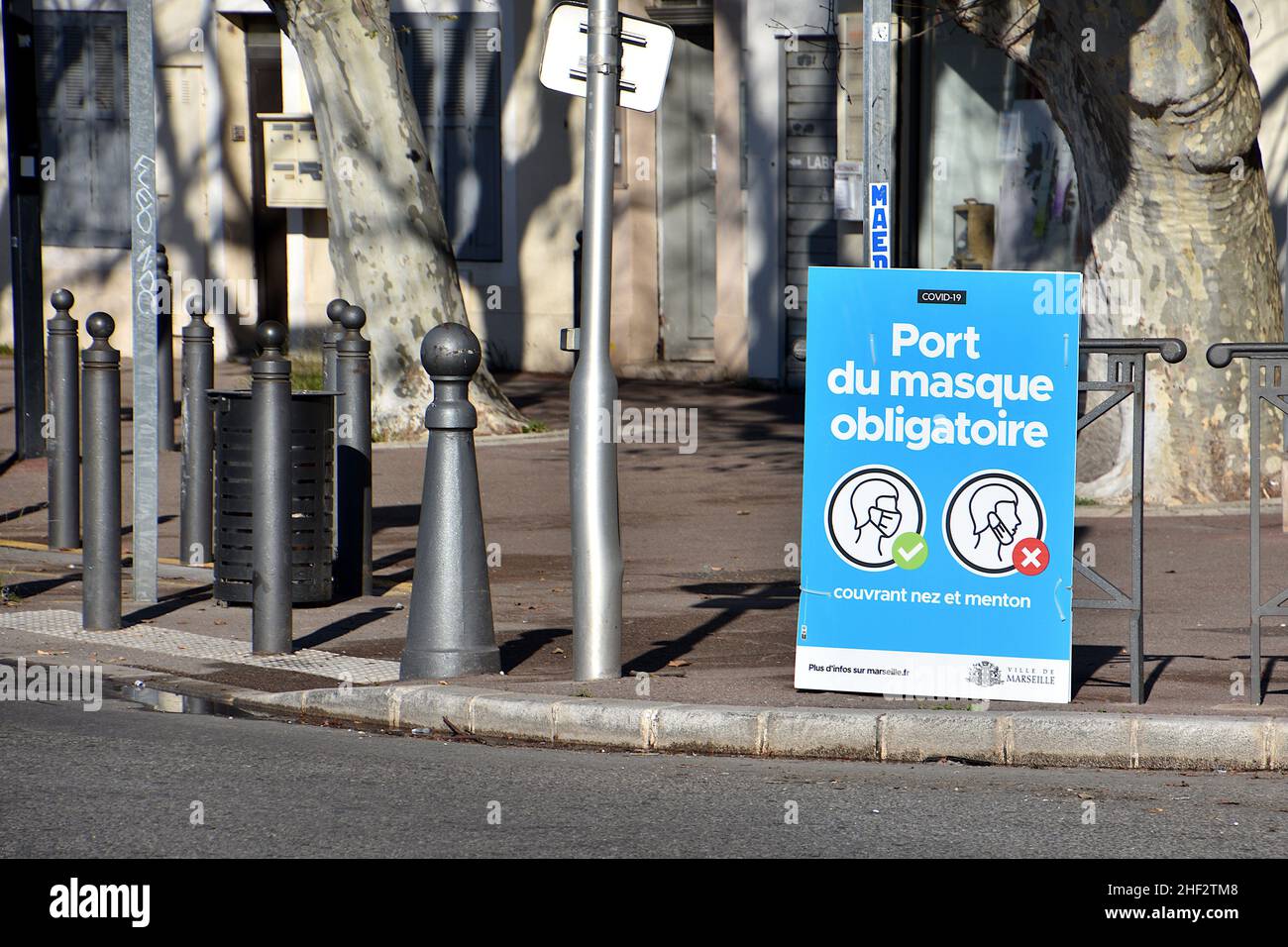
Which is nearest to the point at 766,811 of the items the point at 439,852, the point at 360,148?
the point at 439,852

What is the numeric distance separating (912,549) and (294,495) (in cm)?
313

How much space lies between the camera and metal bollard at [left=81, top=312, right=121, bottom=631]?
836 cm

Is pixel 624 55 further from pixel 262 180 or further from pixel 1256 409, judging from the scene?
pixel 262 180

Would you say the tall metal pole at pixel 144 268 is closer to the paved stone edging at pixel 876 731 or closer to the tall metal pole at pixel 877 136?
the paved stone edging at pixel 876 731

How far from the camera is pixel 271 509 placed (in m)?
7.76

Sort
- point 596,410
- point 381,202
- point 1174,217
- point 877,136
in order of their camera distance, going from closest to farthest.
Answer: point 596,410, point 877,136, point 1174,217, point 381,202

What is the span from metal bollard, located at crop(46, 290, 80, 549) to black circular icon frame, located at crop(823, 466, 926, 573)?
4.81m

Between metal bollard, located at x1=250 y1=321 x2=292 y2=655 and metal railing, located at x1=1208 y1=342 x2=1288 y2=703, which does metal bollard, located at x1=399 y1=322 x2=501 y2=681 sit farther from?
metal railing, located at x1=1208 y1=342 x2=1288 y2=703

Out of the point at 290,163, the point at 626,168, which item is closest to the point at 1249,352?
the point at 626,168

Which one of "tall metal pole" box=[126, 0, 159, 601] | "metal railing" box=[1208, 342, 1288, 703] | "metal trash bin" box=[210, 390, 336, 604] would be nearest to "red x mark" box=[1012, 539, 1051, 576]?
"metal railing" box=[1208, 342, 1288, 703]

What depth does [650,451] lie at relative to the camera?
15.0 meters

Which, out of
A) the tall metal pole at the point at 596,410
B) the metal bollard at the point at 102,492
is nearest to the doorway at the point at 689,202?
the metal bollard at the point at 102,492
